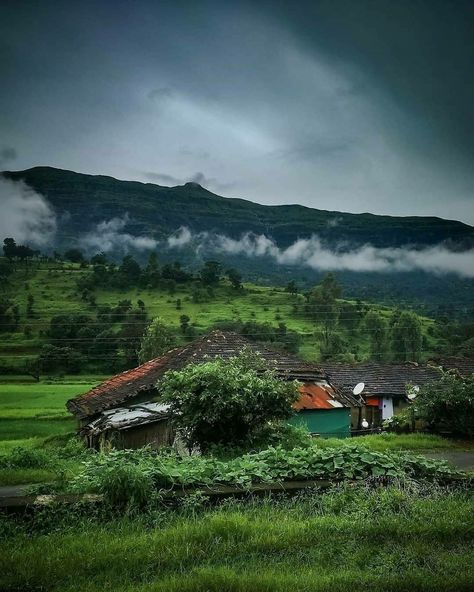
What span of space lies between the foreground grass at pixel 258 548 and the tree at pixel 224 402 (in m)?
5.70

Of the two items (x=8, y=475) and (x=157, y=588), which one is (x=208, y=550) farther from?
(x=8, y=475)

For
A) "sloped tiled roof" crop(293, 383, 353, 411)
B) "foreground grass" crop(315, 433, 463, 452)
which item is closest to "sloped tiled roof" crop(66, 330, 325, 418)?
"sloped tiled roof" crop(293, 383, 353, 411)

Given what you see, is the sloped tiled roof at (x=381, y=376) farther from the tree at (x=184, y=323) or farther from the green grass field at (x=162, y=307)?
the tree at (x=184, y=323)

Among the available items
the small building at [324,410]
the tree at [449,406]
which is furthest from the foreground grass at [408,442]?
the small building at [324,410]

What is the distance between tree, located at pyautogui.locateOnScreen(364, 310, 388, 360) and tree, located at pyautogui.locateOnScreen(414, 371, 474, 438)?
72.4m

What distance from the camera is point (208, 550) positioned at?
560 centimetres

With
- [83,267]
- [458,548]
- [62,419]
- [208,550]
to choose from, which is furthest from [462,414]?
[83,267]

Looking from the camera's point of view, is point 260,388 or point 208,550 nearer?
point 208,550

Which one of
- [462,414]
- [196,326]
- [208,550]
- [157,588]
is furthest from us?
[196,326]

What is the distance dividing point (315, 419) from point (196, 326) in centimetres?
Answer: 7908

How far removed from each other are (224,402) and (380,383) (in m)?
32.6

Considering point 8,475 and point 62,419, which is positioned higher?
point 8,475

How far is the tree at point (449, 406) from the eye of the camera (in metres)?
20.0

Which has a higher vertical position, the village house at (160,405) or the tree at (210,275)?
the tree at (210,275)
